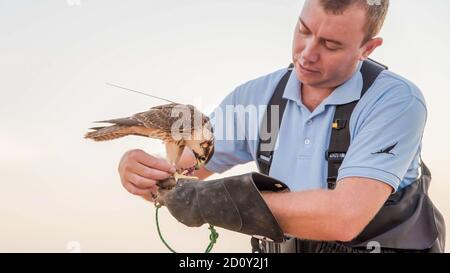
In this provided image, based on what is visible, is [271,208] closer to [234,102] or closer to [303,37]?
[303,37]

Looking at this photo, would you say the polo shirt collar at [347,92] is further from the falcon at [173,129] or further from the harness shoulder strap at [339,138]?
the falcon at [173,129]

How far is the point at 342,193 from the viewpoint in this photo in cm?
162

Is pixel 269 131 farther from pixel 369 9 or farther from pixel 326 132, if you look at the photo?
pixel 369 9

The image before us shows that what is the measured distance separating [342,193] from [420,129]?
450mm

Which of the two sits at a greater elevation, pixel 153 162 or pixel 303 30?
pixel 303 30

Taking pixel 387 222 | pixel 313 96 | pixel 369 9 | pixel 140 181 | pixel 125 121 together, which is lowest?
pixel 387 222

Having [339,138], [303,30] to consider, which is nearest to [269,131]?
[339,138]

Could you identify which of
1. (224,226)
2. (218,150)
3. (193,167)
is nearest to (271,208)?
(224,226)

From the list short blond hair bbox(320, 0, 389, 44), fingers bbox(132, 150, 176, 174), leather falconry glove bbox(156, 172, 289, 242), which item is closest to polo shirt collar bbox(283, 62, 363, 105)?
short blond hair bbox(320, 0, 389, 44)

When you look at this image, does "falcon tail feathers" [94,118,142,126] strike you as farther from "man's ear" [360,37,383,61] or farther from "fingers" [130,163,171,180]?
"man's ear" [360,37,383,61]

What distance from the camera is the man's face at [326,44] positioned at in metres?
1.86

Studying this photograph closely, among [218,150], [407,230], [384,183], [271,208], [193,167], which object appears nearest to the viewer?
[271,208]

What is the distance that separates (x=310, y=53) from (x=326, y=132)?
0.30 metres

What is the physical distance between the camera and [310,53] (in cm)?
194
